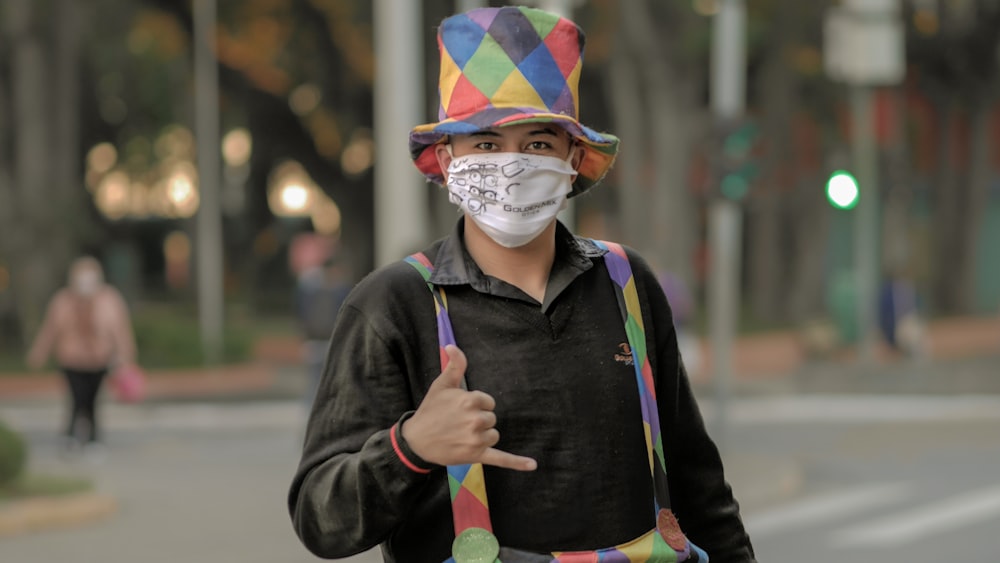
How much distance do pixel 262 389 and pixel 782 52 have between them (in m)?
15.2

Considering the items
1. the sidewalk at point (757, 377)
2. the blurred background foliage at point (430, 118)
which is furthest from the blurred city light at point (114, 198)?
the sidewalk at point (757, 377)

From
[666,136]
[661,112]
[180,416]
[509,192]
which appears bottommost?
[180,416]

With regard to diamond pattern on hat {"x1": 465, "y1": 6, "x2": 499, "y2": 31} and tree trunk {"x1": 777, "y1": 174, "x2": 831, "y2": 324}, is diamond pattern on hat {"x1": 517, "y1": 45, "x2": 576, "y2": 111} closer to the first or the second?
diamond pattern on hat {"x1": 465, "y1": 6, "x2": 499, "y2": 31}

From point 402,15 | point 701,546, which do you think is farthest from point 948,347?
point 701,546

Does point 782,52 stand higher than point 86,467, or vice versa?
point 782,52

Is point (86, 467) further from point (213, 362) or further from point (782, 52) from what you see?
point (782, 52)

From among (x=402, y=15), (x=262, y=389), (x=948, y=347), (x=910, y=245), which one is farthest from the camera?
(x=910, y=245)

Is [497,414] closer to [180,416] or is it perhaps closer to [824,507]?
[824,507]

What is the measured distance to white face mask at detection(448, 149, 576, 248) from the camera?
2768 millimetres

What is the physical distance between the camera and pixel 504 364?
8.79 feet

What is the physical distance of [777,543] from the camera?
37.0 feet

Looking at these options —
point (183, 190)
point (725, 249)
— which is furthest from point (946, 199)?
point (725, 249)

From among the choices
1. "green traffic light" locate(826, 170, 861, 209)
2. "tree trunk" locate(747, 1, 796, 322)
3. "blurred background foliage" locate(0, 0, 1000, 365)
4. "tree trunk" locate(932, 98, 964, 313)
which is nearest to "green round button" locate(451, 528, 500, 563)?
"green traffic light" locate(826, 170, 861, 209)

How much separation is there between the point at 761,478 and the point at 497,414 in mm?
11532
